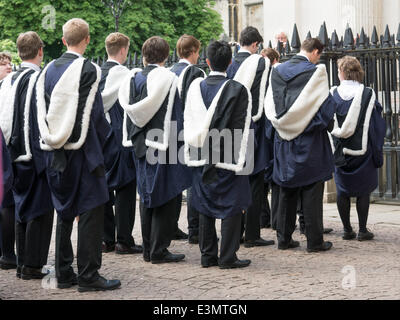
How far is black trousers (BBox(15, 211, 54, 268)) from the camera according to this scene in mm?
7004

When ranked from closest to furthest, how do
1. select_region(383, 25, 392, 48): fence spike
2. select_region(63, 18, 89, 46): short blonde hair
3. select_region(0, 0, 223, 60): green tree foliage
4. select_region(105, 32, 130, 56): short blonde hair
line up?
select_region(63, 18, 89, 46): short blonde hair
select_region(105, 32, 130, 56): short blonde hair
select_region(383, 25, 392, 48): fence spike
select_region(0, 0, 223, 60): green tree foliage

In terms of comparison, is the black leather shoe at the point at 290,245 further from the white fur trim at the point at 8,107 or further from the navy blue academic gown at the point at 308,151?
the white fur trim at the point at 8,107

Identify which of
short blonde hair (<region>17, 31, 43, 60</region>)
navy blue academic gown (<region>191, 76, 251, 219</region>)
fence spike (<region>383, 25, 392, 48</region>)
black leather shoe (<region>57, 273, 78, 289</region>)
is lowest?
black leather shoe (<region>57, 273, 78, 289</region>)

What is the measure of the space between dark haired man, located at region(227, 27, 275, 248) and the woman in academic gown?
0.92 metres

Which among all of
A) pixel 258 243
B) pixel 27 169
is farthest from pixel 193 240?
pixel 27 169

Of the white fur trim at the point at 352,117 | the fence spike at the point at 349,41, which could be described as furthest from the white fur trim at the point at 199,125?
the fence spike at the point at 349,41

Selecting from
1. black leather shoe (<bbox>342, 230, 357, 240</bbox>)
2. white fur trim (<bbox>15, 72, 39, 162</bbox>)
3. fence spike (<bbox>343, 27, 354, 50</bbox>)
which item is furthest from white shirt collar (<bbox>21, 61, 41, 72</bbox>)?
fence spike (<bbox>343, 27, 354, 50</bbox>)

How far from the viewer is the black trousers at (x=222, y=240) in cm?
729

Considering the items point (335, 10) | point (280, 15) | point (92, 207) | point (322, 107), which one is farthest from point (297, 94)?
point (280, 15)

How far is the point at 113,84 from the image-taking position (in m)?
8.32

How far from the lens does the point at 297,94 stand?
7973mm

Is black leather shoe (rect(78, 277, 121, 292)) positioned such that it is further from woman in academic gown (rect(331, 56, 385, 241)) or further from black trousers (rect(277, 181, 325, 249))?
woman in academic gown (rect(331, 56, 385, 241))

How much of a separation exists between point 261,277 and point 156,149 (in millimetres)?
1594
